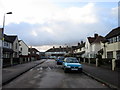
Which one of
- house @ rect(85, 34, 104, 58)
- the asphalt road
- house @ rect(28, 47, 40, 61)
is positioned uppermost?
house @ rect(85, 34, 104, 58)

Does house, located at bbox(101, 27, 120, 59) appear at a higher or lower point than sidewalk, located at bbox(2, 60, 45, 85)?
higher

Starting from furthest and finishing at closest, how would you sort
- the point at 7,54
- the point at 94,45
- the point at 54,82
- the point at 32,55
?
the point at 32,55, the point at 94,45, the point at 7,54, the point at 54,82

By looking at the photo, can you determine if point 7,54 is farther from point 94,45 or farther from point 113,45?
point 113,45

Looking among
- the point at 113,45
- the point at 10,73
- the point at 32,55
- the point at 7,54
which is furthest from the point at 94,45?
the point at 32,55

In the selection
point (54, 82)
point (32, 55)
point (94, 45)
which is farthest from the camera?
point (32, 55)

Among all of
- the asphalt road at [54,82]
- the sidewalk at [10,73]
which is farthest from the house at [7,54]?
the asphalt road at [54,82]

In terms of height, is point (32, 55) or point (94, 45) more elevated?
point (94, 45)

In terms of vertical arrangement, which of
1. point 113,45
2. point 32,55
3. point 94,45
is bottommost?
point 32,55

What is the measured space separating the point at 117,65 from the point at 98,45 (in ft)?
96.3

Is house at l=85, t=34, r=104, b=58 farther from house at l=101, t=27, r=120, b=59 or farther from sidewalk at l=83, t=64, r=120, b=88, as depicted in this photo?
sidewalk at l=83, t=64, r=120, b=88

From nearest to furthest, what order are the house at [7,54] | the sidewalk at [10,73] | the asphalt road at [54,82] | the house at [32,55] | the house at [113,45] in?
the asphalt road at [54,82] → the sidewalk at [10,73] → the house at [7,54] → the house at [113,45] → the house at [32,55]

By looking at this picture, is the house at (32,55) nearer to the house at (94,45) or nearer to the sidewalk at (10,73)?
the house at (94,45)

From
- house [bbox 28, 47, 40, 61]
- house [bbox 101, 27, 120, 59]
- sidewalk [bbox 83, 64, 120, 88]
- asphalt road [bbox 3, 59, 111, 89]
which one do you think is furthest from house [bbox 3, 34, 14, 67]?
house [bbox 101, 27, 120, 59]

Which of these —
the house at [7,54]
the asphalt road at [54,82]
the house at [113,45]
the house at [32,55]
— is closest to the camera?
the asphalt road at [54,82]
